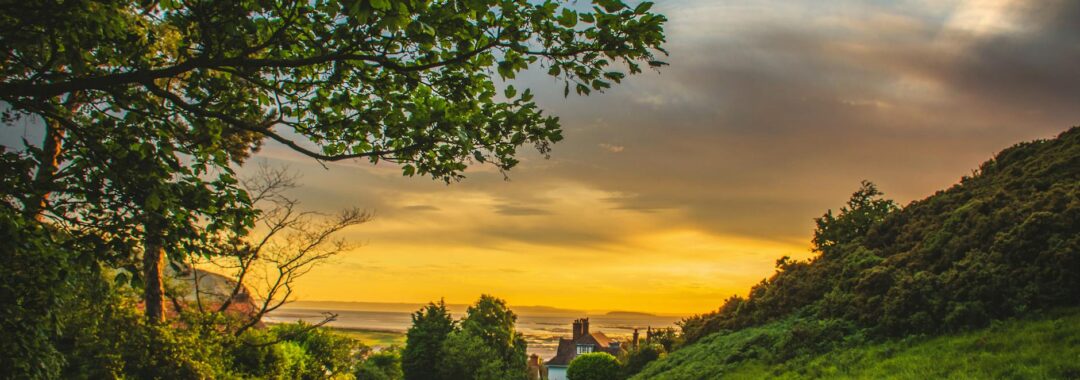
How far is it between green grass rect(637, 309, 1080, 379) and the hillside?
666 millimetres

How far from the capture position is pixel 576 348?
82812 millimetres

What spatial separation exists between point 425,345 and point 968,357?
39702mm

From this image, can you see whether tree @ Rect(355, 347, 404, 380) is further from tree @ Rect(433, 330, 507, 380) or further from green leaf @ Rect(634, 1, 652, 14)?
green leaf @ Rect(634, 1, 652, 14)

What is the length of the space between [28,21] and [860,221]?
1203 inches

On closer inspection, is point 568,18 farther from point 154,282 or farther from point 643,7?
point 154,282

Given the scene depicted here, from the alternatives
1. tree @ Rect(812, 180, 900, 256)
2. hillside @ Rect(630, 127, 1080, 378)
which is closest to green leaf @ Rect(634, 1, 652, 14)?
hillside @ Rect(630, 127, 1080, 378)

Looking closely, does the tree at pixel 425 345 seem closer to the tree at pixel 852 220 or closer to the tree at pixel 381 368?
the tree at pixel 381 368

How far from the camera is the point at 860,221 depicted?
2869 cm

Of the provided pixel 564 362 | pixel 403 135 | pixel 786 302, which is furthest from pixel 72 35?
pixel 564 362

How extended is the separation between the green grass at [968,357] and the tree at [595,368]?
23356mm

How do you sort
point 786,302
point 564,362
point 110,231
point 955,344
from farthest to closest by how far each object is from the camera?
1. point 564,362
2. point 786,302
3. point 955,344
4. point 110,231

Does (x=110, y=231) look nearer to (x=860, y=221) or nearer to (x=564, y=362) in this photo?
(x=860, y=221)

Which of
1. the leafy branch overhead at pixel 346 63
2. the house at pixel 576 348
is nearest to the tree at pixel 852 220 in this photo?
the leafy branch overhead at pixel 346 63

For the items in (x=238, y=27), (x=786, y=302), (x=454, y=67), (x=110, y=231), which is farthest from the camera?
(x=786, y=302)
